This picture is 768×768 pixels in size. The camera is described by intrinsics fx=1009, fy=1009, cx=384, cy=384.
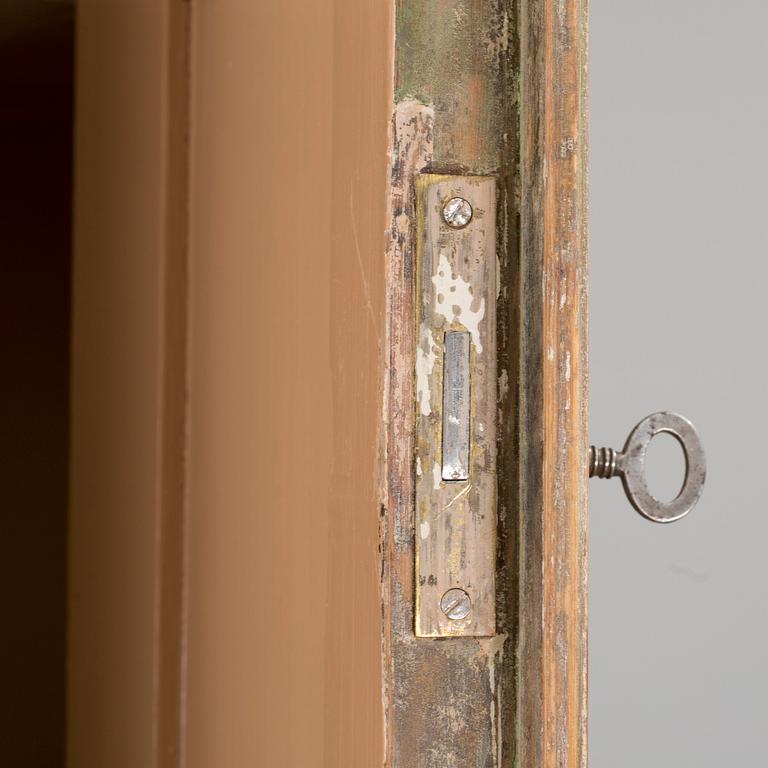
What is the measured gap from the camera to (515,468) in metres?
0.37

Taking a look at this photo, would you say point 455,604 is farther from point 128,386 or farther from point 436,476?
point 128,386

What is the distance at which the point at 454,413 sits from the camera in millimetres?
366

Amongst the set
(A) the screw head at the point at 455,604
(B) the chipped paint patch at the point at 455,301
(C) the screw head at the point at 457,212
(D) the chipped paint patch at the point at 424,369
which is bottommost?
(A) the screw head at the point at 455,604

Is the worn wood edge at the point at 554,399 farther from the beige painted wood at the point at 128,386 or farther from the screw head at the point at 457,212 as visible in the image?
the beige painted wood at the point at 128,386

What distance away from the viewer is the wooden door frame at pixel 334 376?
0.32m

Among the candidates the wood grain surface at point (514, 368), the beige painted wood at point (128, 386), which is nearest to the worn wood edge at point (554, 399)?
the wood grain surface at point (514, 368)

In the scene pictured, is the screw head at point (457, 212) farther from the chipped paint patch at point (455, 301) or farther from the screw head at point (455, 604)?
the screw head at point (455, 604)

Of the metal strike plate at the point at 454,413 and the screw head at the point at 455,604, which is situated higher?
the metal strike plate at the point at 454,413

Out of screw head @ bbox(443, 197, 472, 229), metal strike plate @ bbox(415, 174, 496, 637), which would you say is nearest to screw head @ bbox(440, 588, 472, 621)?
metal strike plate @ bbox(415, 174, 496, 637)

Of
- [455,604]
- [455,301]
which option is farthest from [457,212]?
[455,604]

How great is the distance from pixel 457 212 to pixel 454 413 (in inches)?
2.9

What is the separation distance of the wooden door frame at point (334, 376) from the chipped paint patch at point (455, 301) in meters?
0.01

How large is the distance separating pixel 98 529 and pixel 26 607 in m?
1.10

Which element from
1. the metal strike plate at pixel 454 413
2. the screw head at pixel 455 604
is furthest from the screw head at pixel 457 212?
the screw head at pixel 455 604
